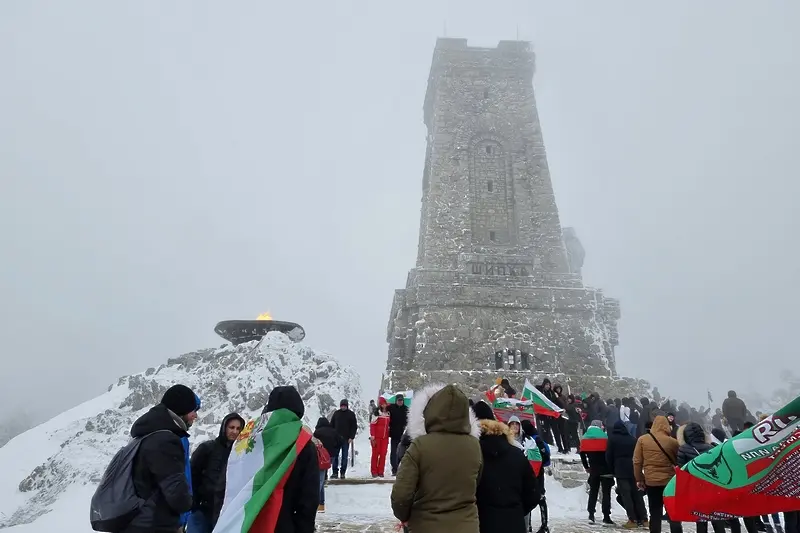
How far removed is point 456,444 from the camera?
3.02 m

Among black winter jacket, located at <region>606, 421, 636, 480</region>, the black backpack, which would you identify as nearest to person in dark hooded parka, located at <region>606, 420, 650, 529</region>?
black winter jacket, located at <region>606, 421, 636, 480</region>

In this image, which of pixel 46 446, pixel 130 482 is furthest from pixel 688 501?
pixel 46 446

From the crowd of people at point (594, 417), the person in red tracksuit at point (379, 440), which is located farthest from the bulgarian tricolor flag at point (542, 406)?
the person in red tracksuit at point (379, 440)

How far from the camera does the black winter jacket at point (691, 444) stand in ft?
17.5

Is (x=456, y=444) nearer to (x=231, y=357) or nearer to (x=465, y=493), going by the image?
(x=465, y=493)

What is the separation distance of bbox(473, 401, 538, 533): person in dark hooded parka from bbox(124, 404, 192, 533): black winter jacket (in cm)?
174

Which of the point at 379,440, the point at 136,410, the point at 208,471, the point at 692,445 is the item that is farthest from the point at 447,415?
the point at 136,410

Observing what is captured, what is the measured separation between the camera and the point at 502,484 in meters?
3.31

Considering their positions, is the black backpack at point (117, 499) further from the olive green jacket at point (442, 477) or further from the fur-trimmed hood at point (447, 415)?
the fur-trimmed hood at point (447, 415)

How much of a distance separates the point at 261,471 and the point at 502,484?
1467 millimetres

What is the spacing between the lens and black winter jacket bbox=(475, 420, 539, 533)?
329 cm

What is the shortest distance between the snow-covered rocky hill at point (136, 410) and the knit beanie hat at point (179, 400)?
10.7 metres

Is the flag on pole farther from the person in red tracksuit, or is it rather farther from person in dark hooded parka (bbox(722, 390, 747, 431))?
person in dark hooded parka (bbox(722, 390, 747, 431))

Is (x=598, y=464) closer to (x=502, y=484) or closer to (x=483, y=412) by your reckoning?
(x=483, y=412)
